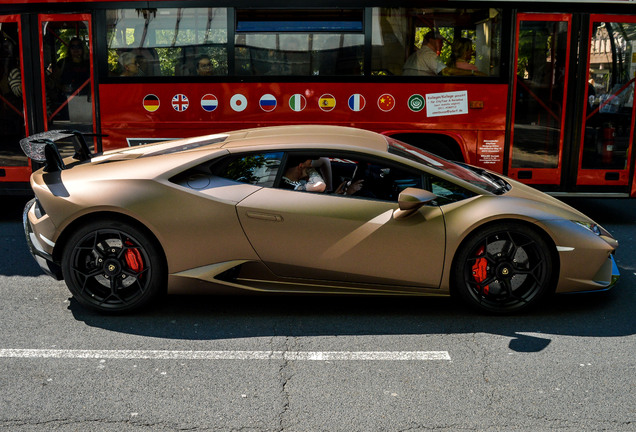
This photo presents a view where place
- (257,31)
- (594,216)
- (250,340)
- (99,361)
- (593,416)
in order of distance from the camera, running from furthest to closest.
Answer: (594,216) < (257,31) < (250,340) < (99,361) < (593,416)

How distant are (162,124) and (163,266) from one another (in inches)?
138

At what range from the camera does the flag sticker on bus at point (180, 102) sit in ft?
26.9

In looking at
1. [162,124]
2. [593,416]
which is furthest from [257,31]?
[593,416]

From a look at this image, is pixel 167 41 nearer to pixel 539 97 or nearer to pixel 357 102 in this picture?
pixel 357 102

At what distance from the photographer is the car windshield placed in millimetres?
5332

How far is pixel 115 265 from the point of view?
505 cm

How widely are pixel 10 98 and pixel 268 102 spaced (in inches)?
122

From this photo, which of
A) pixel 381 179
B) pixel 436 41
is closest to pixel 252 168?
pixel 381 179

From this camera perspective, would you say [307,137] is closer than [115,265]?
No

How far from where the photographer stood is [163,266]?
5.09m

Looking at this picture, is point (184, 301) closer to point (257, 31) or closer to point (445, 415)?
point (445, 415)

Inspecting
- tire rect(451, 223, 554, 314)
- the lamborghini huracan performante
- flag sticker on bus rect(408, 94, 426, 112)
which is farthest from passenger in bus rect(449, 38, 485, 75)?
tire rect(451, 223, 554, 314)

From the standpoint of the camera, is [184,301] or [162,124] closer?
[184,301]

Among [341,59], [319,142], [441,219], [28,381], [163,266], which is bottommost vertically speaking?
[28,381]
